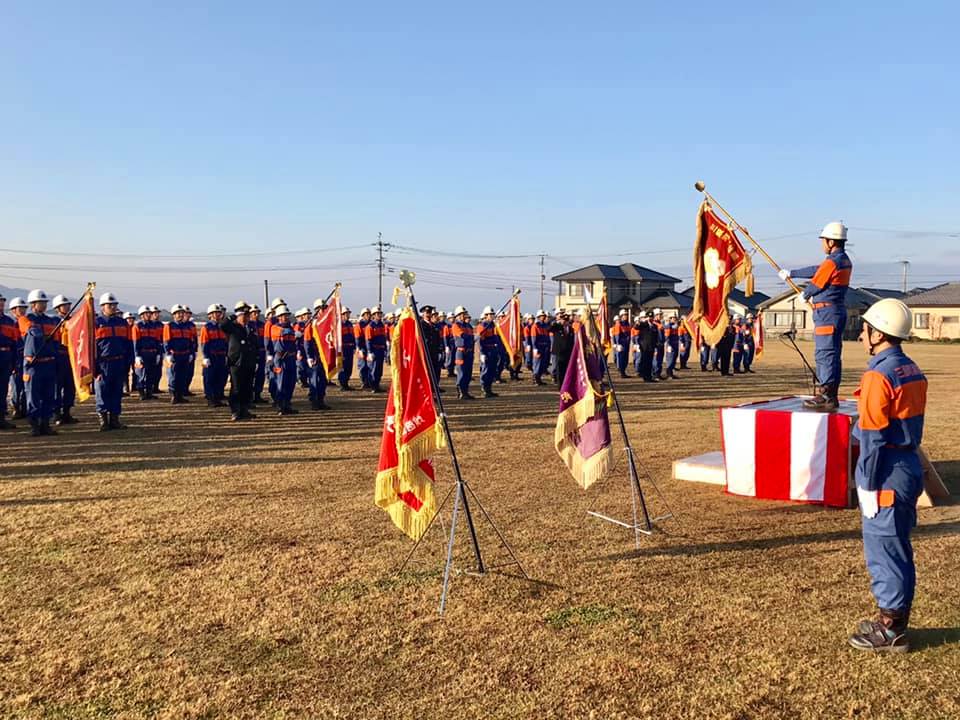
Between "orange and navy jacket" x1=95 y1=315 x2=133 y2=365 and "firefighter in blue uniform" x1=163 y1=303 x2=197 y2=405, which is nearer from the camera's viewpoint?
"orange and navy jacket" x1=95 y1=315 x2=133 y2=365

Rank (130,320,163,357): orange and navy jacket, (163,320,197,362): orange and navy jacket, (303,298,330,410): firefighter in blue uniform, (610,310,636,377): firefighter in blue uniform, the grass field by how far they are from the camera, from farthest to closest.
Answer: (610,310,636,377): firefighter in blue uniform → (130,320,163,357): orange and navy jacket → (163,320,197,362): orange and navy jacket → (303,298,330,410): firefighter in blue uniform → the grass field

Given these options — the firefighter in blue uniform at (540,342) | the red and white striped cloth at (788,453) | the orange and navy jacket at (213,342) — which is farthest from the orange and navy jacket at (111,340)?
the firefighter in blue uniform at (540,342)

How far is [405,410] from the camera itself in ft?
18.6

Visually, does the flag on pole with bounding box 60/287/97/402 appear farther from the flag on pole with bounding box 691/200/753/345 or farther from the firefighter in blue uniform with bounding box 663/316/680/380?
the firefighter in blue uniform with bounding box 663/316/680/380

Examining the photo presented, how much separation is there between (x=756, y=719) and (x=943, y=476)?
7.00 meters

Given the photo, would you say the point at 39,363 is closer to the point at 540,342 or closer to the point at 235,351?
the point at 235,351

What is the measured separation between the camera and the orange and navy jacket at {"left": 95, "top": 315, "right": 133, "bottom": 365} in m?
13.5

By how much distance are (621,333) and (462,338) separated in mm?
8611

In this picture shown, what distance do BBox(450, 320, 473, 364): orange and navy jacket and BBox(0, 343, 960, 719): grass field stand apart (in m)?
8.77

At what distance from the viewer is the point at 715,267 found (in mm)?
8969

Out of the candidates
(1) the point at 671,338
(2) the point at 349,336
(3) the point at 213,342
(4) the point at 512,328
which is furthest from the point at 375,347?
(1) the point at 671,338

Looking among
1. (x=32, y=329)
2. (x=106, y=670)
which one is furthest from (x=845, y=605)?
(x=32, y=329)

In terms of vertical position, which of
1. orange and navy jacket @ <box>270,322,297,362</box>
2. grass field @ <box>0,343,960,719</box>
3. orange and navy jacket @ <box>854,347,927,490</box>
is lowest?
grass field @ <box>0,343,960,719</box>

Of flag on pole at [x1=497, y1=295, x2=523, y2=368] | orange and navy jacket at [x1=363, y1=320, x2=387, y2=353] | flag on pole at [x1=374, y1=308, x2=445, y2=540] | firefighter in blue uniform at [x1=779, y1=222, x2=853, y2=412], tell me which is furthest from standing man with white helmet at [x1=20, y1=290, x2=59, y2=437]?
flag on pole at [x1=497, y1=295, x2=523, y2=368]
